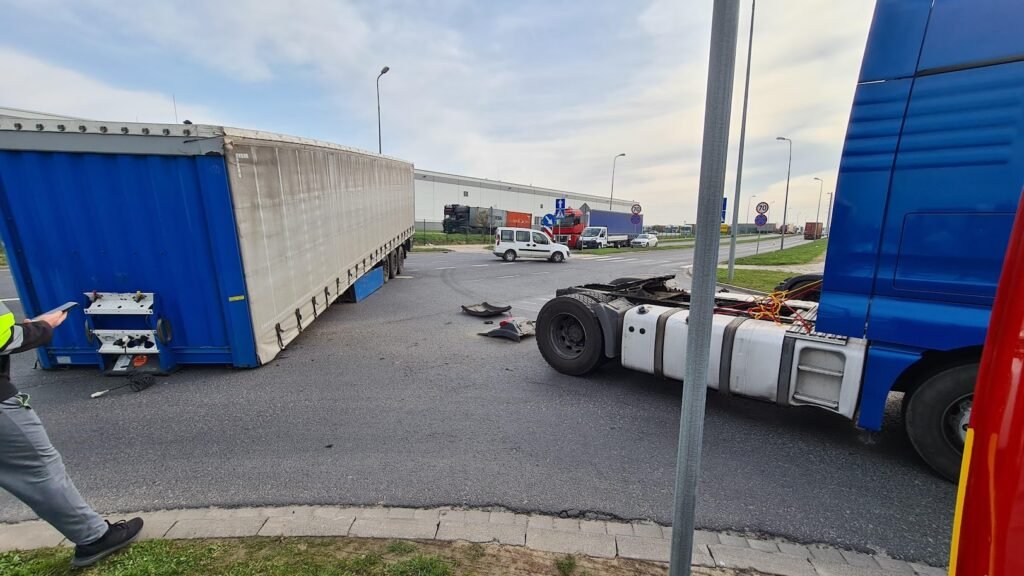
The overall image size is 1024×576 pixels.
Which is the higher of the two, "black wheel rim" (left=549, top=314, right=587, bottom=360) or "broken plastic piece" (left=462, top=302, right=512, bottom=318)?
"black wheel rim" (left=549, top=314, right=587, bottom=360)

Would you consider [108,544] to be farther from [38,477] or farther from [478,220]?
[478,220]

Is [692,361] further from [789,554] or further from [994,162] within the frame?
[994,162]

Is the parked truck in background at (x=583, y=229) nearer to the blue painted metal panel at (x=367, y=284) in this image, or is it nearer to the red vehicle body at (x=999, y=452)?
the blue painted metal panel at (x=367, y=284)

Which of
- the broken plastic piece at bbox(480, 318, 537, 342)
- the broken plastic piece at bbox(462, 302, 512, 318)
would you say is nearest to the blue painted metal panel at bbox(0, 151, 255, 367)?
the broken plastic piece at bbox(480, 318, 537, 342)

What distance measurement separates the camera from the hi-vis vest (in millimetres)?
2123

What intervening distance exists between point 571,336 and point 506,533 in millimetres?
3133

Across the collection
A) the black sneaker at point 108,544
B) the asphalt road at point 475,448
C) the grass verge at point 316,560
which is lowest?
the asphalt road at point 475,448

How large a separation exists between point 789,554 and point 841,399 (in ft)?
4.86

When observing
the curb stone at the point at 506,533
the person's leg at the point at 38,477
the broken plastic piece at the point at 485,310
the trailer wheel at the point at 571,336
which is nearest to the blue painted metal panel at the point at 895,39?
the curb stone at the point at 506,533

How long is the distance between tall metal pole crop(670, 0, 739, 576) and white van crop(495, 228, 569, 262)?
20.9 metres

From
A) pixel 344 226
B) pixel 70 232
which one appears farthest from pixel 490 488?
pixel 344 226

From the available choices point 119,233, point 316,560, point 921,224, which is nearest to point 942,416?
point 921,224

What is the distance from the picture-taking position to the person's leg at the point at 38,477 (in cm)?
216

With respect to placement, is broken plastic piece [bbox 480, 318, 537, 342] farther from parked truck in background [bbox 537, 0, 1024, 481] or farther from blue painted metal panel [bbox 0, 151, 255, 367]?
parked truck in background [bbox 537, 0, 1024, 481]
